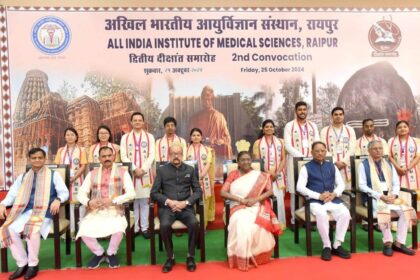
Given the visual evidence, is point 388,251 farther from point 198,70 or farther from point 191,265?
point 198,70

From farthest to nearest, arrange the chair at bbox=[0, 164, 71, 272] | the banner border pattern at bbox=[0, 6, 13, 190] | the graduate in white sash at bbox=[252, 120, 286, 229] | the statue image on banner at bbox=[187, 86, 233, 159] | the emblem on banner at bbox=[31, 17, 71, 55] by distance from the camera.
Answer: the statue image on banner at bbox=[187, 86, 233, 159]
the emblem on banner at bbox=[31, 17, 71, 55]
the banner border pattern at bbox=[0, 6, 13, 190]
the graduate in white sash at bbox=[252, 120, 286, 229]
the chair at bbox=[0, 164, 71, 272]

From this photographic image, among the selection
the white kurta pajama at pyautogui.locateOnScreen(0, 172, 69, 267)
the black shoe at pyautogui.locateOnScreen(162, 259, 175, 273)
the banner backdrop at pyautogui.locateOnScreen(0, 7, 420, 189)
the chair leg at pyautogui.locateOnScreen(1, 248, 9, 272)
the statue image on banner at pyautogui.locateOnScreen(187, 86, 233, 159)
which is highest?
the banner backdrop at pyautogui.locateOnScreen(0, 7, 420, 189)

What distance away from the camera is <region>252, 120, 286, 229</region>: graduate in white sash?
4.77 meters

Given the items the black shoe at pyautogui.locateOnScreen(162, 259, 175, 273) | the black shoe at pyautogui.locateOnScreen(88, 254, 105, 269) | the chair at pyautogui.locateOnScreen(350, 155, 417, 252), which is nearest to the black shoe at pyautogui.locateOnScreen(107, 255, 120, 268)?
the black shoe at pyautogui.locateOnScreen(88, 254, 105, 269)

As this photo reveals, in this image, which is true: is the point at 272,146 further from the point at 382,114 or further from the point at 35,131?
the point at 35,131

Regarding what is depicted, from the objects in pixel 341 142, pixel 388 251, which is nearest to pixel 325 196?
pixel 388 251

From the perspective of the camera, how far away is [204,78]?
5.70m

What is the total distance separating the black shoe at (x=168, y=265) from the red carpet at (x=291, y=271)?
0.05 m

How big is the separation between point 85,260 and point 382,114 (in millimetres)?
4855

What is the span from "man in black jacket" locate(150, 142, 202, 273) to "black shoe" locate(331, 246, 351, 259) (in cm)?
140

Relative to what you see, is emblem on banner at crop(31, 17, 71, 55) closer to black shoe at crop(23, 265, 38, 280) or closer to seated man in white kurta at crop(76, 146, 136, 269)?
seated man in white kurta at crop(76, 146, 136, 269)

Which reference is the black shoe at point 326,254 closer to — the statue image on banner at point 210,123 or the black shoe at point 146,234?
the black shoe at point 146,234

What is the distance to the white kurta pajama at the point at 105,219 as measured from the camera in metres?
3.49

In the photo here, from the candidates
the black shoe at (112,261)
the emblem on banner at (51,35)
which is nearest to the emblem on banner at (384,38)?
the emblem on banner at (51,35)
